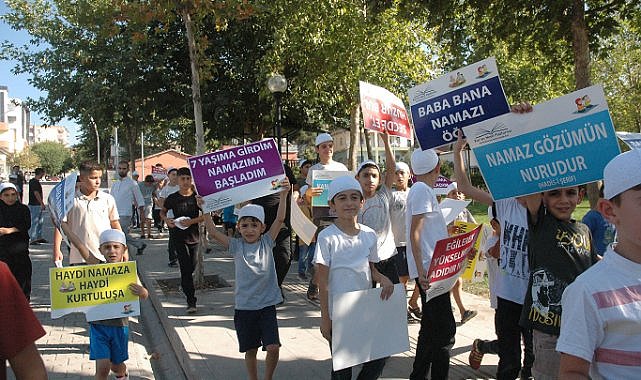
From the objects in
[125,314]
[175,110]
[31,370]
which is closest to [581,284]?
[31,370]

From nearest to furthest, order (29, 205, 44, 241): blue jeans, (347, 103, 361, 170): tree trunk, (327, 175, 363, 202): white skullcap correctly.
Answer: (327, 175, 363, 202): white skullcap < (347, 103, 361, 170): tree trunk < (29, 205, 44, 241): blue jeans

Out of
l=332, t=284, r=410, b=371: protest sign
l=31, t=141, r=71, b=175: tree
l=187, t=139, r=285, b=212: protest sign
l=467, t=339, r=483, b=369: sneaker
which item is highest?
l=31, t=141, r=71, b=175: tree

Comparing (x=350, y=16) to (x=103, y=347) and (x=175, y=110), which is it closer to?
(x=175, y=110)

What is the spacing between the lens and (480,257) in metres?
6.80

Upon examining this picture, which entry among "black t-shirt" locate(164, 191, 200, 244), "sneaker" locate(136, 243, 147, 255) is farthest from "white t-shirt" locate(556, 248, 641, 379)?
"sneaker" locate(136, 243, 147, 255)

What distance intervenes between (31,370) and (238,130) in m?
17.7

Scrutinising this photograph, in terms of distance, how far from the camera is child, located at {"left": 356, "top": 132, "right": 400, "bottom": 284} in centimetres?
515

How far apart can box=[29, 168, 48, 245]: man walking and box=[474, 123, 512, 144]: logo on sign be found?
14.0 meters

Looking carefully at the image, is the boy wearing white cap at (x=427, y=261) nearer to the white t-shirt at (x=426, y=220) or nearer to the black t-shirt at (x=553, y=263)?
the white t-shirt at (x=426, y=220)

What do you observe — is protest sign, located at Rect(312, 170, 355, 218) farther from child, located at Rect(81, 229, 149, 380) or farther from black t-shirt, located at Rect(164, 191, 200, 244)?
child, located at Rect(81, 229, 149, 380)

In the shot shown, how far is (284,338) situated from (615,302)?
477 centimetres

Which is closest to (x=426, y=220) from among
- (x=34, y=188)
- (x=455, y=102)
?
(x=455, y=102)

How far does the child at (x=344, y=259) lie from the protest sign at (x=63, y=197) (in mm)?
2925

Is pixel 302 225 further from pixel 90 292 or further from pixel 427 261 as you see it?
pixel 90 292
